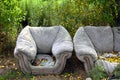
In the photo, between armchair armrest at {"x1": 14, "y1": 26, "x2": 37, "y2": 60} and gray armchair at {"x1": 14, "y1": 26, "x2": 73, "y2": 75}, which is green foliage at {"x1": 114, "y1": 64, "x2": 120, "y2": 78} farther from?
armchair armrest at {"x1": 14, "y1": 26, "x2": 37, "y2": 60}

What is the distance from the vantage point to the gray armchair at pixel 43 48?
20.0ft

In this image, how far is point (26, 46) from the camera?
6.19 meters

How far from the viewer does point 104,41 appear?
265 inches

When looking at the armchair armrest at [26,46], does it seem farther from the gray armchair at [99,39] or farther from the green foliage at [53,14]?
the gray armchair at [99,39]

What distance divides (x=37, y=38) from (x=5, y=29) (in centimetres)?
102

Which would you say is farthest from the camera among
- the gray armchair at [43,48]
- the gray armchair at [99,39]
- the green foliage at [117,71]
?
the gray armchair at [99,39]

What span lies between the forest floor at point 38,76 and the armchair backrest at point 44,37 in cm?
60

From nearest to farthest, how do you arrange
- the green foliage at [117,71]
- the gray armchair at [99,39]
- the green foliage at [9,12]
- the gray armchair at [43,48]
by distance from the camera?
the green foliage at [117,71]
the gray armchair at [43,48]
the gray armchair at [99,39]
the green foliage at [9,12]

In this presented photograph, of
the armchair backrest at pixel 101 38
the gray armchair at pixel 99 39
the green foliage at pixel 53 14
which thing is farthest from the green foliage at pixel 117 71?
the green foliage at pixel 53 14

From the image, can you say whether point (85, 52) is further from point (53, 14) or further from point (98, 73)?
point (53, 14)

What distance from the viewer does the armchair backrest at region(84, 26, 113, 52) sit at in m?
6.72

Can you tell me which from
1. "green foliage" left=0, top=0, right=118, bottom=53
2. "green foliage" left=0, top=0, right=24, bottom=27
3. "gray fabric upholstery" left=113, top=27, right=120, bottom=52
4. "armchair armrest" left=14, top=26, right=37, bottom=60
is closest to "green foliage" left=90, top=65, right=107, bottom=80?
"gray fabric upholstery" left=113, top=27, right=120, bottom=52

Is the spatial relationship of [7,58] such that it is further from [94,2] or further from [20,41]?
[94,2]

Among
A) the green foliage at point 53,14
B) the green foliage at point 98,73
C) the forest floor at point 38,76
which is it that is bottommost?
the forest floor at point 38,76
